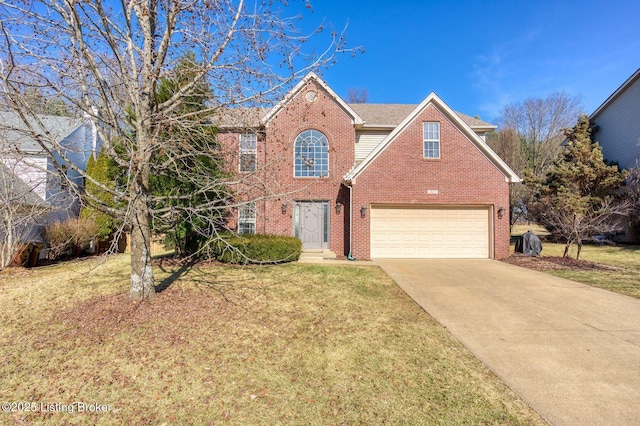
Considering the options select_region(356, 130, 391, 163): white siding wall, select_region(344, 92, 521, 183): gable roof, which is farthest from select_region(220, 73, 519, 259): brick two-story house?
select_region(356, 130, 391, 163): white siding wall

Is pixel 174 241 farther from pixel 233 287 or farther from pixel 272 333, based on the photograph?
pixel 272 333

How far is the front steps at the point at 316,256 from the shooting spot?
1141 centimetres

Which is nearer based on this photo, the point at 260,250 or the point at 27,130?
the point at 27,130

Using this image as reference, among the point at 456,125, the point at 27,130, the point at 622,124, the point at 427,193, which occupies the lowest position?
the point at 427,193

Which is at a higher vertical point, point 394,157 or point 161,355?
point 394,157

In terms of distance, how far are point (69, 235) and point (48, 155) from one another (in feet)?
31.0

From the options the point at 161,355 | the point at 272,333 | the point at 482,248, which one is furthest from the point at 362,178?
the point at 161,355

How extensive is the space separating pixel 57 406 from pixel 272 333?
2.55 metres

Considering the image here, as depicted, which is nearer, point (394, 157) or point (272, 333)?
point (272, 333)

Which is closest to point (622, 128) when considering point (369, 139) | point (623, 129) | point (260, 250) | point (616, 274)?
point (623, 129)

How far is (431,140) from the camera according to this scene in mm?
Result: 12344

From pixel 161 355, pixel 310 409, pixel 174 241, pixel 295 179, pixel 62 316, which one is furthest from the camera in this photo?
pixel 295 179

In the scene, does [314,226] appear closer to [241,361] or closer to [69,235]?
[241,361]

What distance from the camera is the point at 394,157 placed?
39.8 feet
